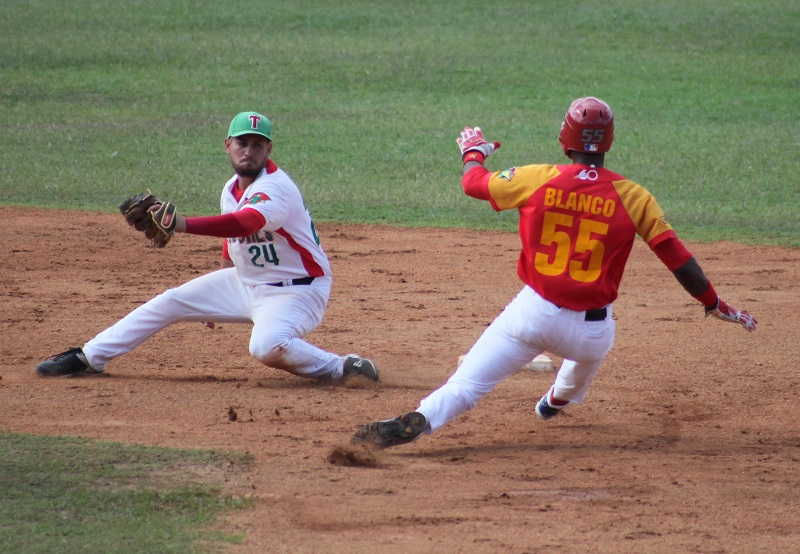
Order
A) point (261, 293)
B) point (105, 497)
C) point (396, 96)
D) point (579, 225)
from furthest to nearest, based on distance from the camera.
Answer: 1. point (396, 96)
2. point (261, 293)
3. point (579, 225)
4. point (105, 497)

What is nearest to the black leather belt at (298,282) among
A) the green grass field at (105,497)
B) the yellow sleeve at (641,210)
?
the green grass field at (105,497)

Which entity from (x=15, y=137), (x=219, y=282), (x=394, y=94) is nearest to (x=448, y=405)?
(x=219, y=282)

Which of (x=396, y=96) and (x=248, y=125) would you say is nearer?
(x=248, y=125)

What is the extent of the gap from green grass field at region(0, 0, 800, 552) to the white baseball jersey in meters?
5.02

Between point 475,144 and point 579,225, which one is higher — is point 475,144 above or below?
above

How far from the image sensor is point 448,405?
5973 millimetres

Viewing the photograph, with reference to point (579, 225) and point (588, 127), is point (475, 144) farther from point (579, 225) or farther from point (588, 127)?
point (579, 225)

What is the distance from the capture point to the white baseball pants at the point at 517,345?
5.91 m

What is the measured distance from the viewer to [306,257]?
24.3ft

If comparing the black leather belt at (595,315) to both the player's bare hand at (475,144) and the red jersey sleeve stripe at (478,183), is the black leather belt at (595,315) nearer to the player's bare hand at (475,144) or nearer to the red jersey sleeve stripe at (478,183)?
the red jersey sleeve stripe at (478,183)

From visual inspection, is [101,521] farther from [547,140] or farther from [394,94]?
[394,94]

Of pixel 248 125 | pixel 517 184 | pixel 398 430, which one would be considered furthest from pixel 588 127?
pixel 248 125

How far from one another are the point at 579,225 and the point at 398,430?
4.13 ft

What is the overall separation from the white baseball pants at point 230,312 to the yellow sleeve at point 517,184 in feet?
5.91
